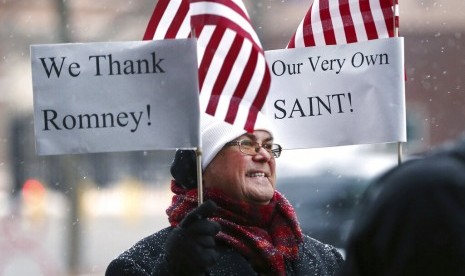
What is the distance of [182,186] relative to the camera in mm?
4262

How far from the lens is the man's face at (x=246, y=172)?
4.12 m

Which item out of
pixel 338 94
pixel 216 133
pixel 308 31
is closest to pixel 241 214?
pixel 216 133

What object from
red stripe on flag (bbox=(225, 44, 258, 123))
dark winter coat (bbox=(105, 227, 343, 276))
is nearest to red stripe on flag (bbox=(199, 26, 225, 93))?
red stripe on flag (bbox=(225, 44, 258, 123))

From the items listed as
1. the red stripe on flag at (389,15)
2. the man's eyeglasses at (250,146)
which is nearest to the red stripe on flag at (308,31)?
the red stripe on flag at (389,15)

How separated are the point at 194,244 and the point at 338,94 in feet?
3.64

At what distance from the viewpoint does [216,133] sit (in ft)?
13.8

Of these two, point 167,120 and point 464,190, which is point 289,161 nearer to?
point 167,120

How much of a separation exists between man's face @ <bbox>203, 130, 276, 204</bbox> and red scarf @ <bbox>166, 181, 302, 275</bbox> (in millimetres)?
34

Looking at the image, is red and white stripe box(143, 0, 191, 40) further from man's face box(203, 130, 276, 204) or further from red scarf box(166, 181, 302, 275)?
red scarf box(166, 181, 302, 275)

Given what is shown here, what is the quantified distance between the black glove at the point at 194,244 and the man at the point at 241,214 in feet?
1.10

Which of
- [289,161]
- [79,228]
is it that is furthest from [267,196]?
[79,228]

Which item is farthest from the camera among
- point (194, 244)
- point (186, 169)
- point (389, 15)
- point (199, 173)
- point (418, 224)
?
point (389, 15)

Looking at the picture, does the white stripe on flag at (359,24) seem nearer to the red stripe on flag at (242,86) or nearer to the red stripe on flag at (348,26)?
the red stripe on flag at (348,26)

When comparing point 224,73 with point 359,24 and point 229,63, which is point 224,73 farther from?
point 359,24
